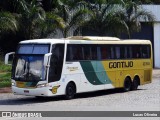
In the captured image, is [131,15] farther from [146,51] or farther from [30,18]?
[146,51]

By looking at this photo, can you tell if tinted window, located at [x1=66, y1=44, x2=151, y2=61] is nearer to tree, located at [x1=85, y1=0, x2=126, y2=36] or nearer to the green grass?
the green grass

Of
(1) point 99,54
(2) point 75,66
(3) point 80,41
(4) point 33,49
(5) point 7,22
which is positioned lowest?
(2) point 75,66

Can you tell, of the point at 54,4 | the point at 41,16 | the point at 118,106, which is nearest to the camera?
the point at 118,106

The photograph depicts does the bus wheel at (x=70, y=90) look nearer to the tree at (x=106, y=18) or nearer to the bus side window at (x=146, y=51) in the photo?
the bus side window at (x=146, y=51)

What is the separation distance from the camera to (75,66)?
21812 millimetres

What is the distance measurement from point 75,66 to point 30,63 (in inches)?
90.5

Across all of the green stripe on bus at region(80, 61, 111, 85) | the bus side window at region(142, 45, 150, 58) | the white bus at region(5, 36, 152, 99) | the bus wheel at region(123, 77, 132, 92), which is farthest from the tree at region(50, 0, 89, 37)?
the green stripe on bus at region(80, 61, 111, 85)

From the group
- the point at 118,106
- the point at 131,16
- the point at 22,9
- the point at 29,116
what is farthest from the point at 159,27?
the point at 29,116

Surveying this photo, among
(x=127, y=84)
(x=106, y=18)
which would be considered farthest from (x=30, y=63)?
(x=106, y=18)

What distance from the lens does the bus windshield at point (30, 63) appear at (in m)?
20.3

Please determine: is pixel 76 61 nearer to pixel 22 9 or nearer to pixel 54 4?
pixel 22 9

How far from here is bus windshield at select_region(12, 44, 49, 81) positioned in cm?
2028

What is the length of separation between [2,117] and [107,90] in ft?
40.5

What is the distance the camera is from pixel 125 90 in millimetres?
25328
